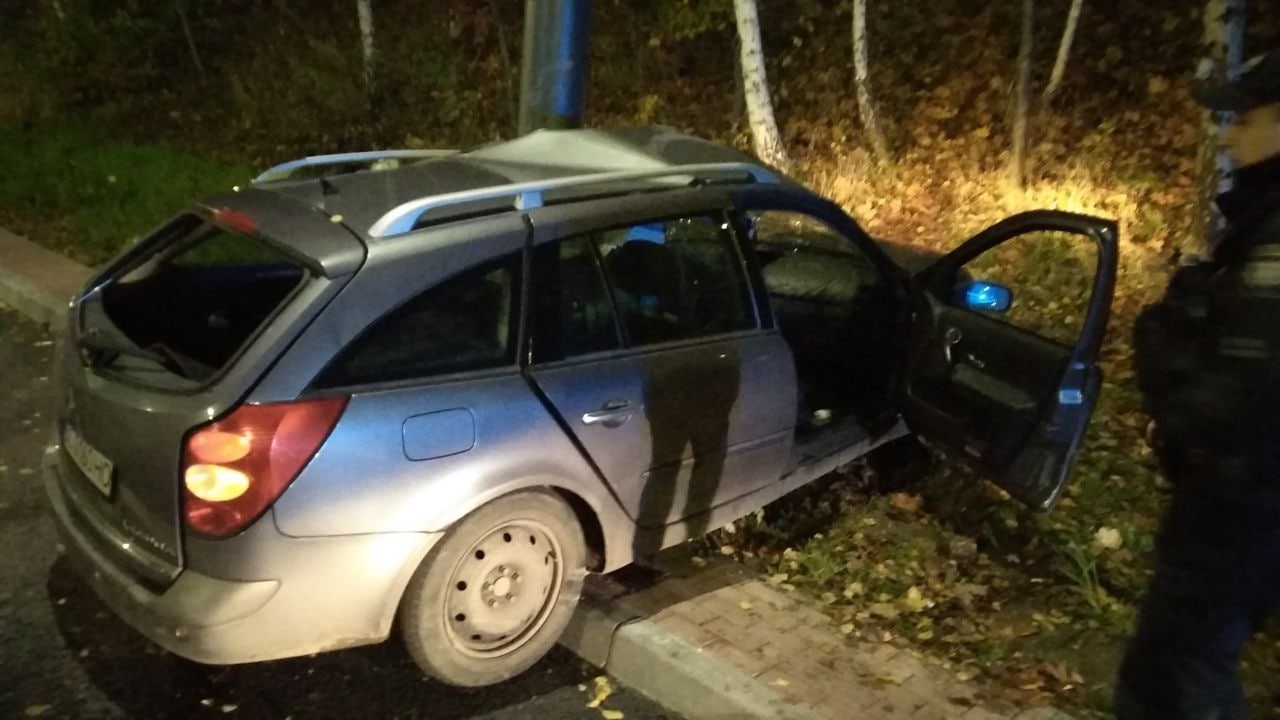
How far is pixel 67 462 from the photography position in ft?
11.2

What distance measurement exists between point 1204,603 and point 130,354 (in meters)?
2.92

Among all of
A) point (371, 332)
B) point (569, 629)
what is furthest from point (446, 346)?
point (569, 629)

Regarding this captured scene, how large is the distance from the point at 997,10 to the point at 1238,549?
425 inches

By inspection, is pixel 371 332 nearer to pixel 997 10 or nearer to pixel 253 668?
pixel 253 668

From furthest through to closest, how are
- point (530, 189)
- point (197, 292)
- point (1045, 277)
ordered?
point (1045, 277), point (197, 292), point (530, 189)

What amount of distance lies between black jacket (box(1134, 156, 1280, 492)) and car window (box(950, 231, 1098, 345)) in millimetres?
3955

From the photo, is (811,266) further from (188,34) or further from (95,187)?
(188,34)

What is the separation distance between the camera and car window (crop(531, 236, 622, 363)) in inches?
129

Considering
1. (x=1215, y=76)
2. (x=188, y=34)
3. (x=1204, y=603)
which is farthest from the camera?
(x=188, y=34)

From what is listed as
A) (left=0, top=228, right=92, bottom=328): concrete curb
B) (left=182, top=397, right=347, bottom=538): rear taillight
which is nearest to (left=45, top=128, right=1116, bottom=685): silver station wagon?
(left=182, top=397, right=347, bottom=538): rear taillight

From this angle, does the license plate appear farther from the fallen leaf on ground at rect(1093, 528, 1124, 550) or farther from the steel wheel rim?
the fallen leaf on ground at rect(1093, 528, 1124, 550)

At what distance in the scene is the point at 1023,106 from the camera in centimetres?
887

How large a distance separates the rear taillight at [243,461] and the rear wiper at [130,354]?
0.32 m

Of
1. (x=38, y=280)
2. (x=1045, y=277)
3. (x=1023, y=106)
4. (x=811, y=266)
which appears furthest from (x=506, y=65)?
(x=811, y=266)
